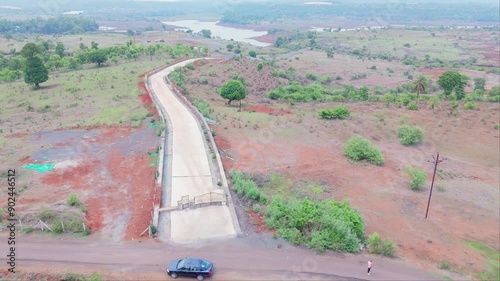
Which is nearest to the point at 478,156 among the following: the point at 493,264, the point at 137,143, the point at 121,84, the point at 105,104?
the point at 493,264

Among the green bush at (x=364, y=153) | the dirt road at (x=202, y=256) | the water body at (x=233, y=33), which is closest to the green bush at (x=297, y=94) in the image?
the green bush at (x=364, y=153)

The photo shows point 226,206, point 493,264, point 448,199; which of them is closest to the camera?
point 493,264

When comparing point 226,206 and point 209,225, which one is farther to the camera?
point 226,206

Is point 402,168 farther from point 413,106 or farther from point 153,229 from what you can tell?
point 153,229

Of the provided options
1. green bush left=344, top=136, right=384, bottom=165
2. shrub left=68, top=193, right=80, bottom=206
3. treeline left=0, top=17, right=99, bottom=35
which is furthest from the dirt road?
treeline left=0, top=17, right=99, bottom=35

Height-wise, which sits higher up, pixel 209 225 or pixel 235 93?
pixel 235 93

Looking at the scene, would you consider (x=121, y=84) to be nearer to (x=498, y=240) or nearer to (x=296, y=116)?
(x=296, y=116)

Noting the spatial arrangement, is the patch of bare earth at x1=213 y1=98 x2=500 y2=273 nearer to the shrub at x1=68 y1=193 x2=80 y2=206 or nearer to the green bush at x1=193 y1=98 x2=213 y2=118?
the green bush at x1=193 y1=98 x2=213 y2=118

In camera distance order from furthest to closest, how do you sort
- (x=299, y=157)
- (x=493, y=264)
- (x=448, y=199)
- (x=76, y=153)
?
1. (x=299, y=157)
2. (x=76, y=153)
3. (x=448, y=199)
4. (x=493, y=264)
